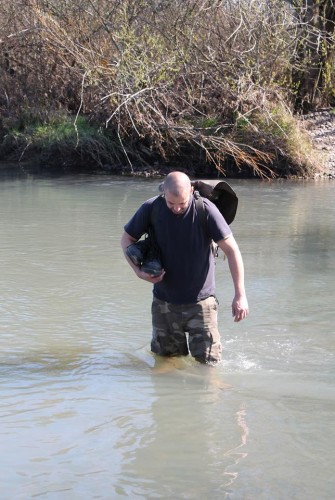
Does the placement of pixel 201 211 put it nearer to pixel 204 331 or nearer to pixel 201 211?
pixel 201 211

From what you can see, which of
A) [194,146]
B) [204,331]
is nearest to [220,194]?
[204,331]

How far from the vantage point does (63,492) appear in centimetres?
419

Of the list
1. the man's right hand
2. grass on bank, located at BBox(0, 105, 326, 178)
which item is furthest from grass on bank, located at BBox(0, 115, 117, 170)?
the man's right hand

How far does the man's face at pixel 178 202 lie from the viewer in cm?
555

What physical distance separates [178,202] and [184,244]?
0.36 m

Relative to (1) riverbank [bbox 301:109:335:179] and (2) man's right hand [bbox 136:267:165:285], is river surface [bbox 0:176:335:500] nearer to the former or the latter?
(2) man's right hand [bbox 136:267:165:285]

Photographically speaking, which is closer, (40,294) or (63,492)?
(63,492)

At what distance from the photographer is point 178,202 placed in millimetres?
5586

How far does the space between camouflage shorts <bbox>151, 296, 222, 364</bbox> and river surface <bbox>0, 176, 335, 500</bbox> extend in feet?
0.47

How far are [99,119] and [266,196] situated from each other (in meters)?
5.41

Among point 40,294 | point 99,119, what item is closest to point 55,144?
point 99,119

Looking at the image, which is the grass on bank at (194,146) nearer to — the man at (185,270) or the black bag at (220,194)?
the black bag at (220,194)

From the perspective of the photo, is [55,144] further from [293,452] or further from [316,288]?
[293,452]

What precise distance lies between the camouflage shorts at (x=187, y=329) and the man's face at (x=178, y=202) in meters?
0.70
